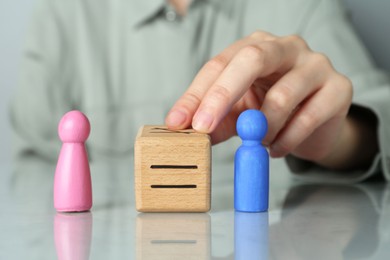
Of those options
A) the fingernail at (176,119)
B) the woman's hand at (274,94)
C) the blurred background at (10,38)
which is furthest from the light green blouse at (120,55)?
the fingernail at (176,119)

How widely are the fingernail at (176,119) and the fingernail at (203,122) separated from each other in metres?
0.04

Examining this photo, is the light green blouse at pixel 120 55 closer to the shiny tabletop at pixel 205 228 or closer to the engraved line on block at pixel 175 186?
the shiny tabletop at pixel 205 228

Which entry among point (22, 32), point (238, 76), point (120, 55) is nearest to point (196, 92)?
point (238, 76)

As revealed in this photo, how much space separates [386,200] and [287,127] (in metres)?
0.21

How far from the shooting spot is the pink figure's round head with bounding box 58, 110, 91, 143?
0.95m

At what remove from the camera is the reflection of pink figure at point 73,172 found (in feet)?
3.10

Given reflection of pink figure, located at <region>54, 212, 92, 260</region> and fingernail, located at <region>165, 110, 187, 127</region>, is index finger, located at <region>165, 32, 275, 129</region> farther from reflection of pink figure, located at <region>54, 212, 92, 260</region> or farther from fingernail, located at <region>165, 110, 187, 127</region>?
reflection of pink figure, located at <region>54, 212, 92, 260</region>

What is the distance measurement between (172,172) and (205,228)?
11 centimetres

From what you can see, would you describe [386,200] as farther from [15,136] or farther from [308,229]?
[15,136]

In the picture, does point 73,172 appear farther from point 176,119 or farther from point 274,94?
point 274,94

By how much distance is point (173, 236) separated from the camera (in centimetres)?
79

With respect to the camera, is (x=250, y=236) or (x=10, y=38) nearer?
(x=250, y=236)

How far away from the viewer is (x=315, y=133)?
127 centimetres

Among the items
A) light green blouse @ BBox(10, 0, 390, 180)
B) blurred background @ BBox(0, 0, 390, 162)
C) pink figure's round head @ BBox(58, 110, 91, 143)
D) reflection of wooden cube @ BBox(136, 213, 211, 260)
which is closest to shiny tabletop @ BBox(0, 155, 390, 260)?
reflection of wooden cube @ BBox(136, 213, 211, 260)
